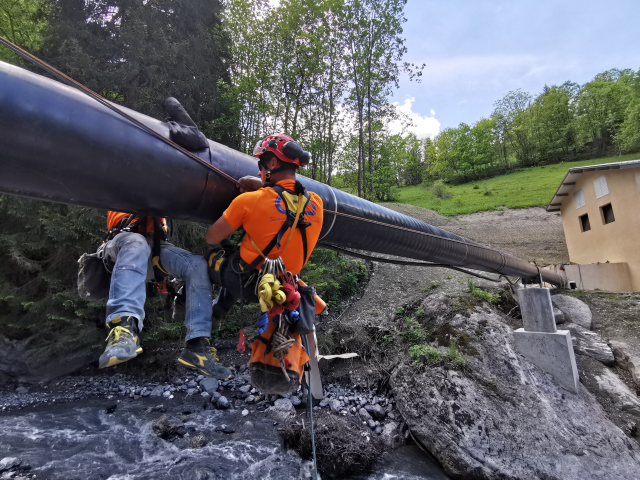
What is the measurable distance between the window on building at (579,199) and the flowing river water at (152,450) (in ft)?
45.8

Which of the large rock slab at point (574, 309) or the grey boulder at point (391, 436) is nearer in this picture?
the grey boulder at point (391, 436)

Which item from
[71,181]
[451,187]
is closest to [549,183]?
[451,187]

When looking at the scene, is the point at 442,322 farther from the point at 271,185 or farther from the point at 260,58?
the point at 260,58

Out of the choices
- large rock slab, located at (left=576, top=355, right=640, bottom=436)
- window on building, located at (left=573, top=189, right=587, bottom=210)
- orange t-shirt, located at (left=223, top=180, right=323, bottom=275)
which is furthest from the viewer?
window on building, located at (left=573, top=189, right=587, bottom=210)

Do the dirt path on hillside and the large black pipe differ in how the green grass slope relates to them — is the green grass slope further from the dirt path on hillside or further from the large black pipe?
the large black pipe

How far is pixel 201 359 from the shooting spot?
6.88ft

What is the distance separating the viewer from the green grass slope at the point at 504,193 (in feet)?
90.0

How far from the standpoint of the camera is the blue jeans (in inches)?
76.8

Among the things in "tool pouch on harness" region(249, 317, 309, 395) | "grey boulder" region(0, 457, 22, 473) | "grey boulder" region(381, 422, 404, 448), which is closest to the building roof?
"grey boulder" region(381, 422, 404, 448)

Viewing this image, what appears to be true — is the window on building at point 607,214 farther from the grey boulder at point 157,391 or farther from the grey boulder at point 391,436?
the grey boulder at point 157,391

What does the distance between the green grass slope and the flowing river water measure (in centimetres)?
2365

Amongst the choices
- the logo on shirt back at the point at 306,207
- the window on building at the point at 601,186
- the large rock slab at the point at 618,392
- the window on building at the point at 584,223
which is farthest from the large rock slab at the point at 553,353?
the window on building at the point at 584,223

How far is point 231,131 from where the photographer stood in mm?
13695

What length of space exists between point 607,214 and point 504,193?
2070cm
